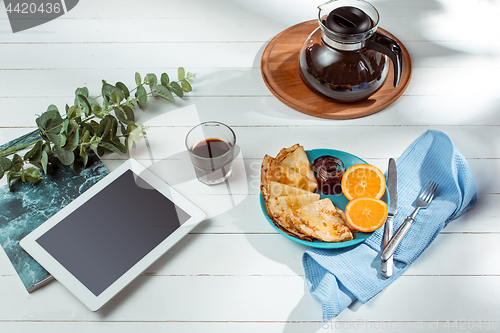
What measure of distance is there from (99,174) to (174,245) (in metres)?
0.28

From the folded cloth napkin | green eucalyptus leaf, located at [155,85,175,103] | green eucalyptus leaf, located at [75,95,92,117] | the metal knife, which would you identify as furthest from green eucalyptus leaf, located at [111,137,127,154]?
the metal knife

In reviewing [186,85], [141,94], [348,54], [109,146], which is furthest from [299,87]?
[109,146]

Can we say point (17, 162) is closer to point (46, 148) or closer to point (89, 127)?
point (46, 148)

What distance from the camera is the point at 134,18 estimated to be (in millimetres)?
1408

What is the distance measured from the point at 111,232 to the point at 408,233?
2.16 feet

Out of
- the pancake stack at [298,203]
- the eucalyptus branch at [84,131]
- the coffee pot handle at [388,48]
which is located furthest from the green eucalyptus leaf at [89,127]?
the coffee pot handle at [388,48]

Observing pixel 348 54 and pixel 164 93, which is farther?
pixel 164 93

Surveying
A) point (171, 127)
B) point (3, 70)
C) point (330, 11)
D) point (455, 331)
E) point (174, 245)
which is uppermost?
point (330, 11)

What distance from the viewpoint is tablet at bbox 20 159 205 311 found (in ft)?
2.70

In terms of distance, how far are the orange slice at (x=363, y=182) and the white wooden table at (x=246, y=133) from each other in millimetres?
139

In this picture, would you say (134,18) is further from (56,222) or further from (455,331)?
(455,331)

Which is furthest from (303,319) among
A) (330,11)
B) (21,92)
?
(21,92)

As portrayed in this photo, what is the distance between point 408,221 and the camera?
0.88 metres

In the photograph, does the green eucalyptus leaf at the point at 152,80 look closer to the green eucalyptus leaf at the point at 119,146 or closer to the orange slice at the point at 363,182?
the green eucalyptus leaf at the point at 119,146
